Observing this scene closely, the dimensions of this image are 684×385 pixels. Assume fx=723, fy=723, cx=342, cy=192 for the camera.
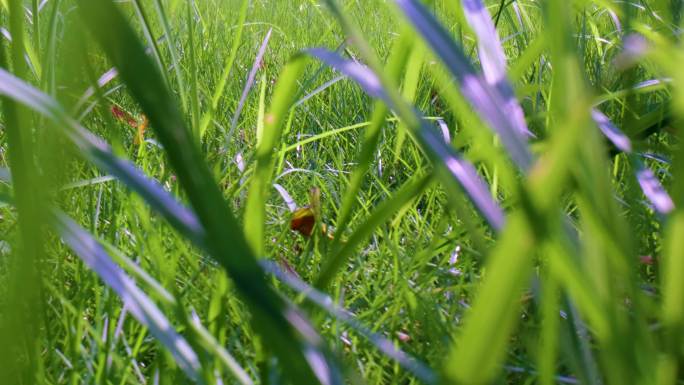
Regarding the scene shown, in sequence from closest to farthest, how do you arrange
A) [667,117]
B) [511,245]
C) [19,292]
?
[511,245] → [19,292] → [667,117]

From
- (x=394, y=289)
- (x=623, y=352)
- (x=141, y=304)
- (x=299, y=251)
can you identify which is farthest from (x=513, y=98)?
(x=299, y=251)

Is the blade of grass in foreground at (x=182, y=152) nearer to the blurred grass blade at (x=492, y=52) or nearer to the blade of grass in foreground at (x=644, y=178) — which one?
the blurred grass blade at (x=492, y=52)

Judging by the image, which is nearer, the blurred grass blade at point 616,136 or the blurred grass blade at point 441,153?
the blurred grass blade at point 441,153

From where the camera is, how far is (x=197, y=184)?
0.28 meters

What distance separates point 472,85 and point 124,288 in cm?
23

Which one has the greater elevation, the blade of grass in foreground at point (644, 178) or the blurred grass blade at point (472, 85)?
the blurred grass blade at point (472, 85)

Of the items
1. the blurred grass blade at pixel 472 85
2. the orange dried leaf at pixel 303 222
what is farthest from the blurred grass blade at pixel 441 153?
the orange dried leaf at pixel 303 222

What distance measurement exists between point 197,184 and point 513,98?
192mm

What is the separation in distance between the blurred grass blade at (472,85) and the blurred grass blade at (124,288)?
0.21m

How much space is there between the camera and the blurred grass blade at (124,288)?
1.31 feet

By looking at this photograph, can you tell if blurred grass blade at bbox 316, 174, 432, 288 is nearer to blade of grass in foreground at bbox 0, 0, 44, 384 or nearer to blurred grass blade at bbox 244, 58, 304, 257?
blurred grass blade at bbox 244, 58, 304, 257

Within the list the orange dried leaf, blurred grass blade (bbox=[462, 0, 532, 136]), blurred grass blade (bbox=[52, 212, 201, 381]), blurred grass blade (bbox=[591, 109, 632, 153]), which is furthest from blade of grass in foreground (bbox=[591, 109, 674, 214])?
the orange dried leaf

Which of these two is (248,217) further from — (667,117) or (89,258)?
(667,117)

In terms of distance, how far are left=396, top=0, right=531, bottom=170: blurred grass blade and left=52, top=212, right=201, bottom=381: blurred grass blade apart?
0.21 metres
